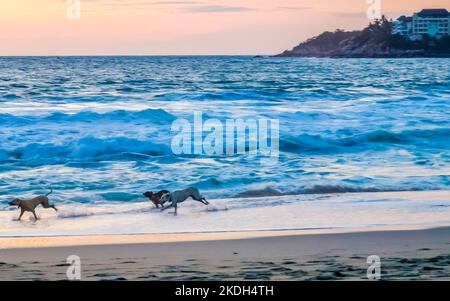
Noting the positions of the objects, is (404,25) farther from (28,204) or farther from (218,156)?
(28,204)

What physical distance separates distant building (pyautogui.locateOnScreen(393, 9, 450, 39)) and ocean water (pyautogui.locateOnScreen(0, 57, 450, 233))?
2272mm

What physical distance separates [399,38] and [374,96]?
55.1 ft

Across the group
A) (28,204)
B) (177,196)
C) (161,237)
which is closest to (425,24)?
(177,196)

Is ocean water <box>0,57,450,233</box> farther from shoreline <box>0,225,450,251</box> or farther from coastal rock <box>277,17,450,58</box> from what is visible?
coastal rock <box>277,17,450,58</box>

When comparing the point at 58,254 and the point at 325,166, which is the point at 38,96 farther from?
the point at 58,254

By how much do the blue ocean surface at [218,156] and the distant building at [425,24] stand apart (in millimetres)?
2417

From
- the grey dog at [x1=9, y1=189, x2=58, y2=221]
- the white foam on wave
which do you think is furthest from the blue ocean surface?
the grey dog at [x1=9, y1=189, x2=58, y2=221]

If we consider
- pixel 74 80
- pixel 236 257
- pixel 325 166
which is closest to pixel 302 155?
pixel 325 166

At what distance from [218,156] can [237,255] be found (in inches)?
229

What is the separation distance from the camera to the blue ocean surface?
834 centimetres

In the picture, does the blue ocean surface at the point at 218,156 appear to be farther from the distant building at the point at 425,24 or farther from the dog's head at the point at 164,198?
the distant building at the point at 425,24

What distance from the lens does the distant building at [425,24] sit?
2495cm

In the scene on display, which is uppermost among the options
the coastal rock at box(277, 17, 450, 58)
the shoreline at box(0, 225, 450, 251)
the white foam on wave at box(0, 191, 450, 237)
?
the coastal rock at box(277, 17, 450, 58)
